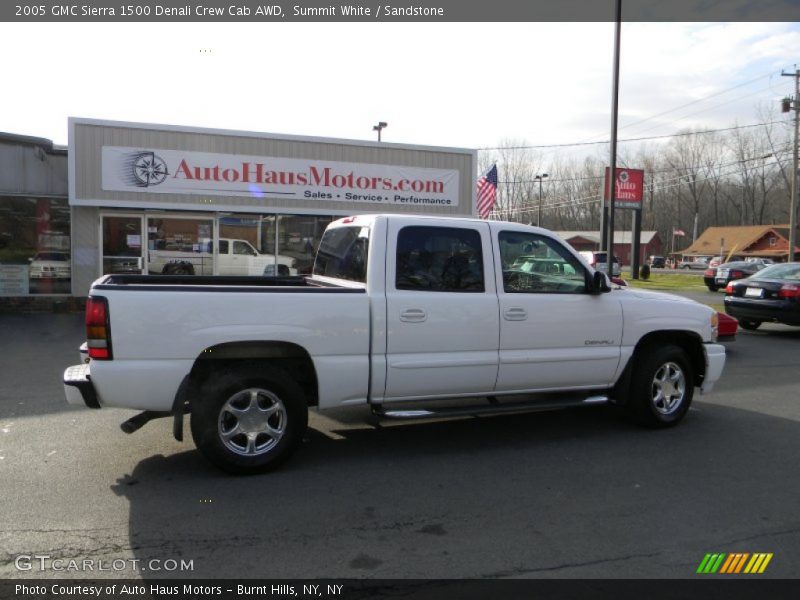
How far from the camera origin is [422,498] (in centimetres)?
452

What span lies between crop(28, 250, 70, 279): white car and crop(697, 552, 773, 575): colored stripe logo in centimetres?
1546

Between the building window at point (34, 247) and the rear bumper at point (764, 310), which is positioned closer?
the rear bumper at point (764, 310)

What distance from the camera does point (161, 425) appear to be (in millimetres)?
6129

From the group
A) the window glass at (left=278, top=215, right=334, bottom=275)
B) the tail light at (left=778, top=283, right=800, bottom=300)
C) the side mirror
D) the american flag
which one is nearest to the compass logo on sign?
the window glass at (left=278, top=215, right=334, bottom=275)

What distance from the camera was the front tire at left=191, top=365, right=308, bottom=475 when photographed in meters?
4.71

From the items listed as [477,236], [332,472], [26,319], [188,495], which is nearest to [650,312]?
[477,236]

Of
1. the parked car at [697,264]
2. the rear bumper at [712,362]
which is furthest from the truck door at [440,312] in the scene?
the parked car at [697,264]

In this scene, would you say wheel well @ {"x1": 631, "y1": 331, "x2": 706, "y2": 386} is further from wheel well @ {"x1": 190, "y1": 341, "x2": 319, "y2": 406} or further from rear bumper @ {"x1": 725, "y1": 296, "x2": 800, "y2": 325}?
rear bumper @ {"x1": 725, "y1": 296, "x2": 800, "y2": 325}

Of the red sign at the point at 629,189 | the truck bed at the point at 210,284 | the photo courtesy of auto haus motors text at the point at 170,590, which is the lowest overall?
the photo courtesy of auto haus motors text at the point at 170,590

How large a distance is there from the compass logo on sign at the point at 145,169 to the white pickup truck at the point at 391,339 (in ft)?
32.2

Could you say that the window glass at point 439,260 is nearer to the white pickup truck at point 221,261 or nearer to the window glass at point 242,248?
the white pickup truck at point 221,261

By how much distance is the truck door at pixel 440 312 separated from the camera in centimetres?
521

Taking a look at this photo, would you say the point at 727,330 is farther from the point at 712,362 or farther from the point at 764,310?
the point at 712,362

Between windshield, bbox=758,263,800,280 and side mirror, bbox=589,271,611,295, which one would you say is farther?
windshield, bbox=758,263,800,280
